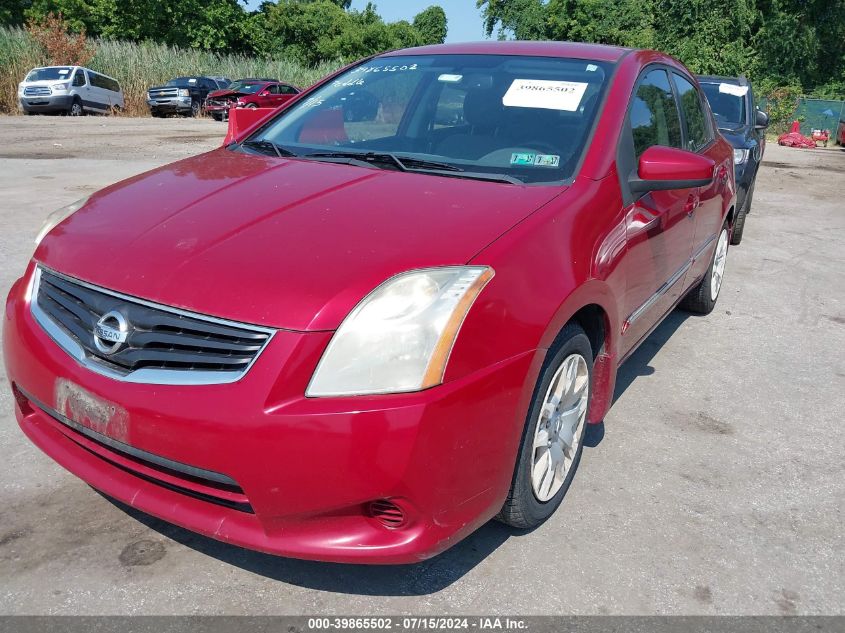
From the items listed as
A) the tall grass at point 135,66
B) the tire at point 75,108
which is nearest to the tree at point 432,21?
the tall grass at point 135,66

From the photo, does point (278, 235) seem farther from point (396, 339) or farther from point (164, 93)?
point (164, 93)

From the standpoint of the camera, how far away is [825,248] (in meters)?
7.98

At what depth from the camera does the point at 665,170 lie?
3.06 m

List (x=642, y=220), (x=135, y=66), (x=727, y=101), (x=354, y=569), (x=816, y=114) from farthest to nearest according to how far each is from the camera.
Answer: (x=135, y=66), (x=816, y=114), (x=727, y=101), (x=642, y=220), (x=354, y=569)

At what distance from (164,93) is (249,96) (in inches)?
142

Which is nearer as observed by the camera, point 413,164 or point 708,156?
point 413,164

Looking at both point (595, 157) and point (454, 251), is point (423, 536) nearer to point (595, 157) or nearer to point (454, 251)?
point (454, 251)

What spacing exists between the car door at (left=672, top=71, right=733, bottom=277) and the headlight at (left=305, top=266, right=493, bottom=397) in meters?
2.37

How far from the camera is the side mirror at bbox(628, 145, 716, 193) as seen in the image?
3.06 meters

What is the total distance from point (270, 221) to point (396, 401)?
0.84 meters

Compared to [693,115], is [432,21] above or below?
above

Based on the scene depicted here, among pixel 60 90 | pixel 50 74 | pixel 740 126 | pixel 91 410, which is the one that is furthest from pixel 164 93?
pixel 91 410

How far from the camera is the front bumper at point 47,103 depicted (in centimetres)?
2394

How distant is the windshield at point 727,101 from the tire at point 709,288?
394 centimetres
